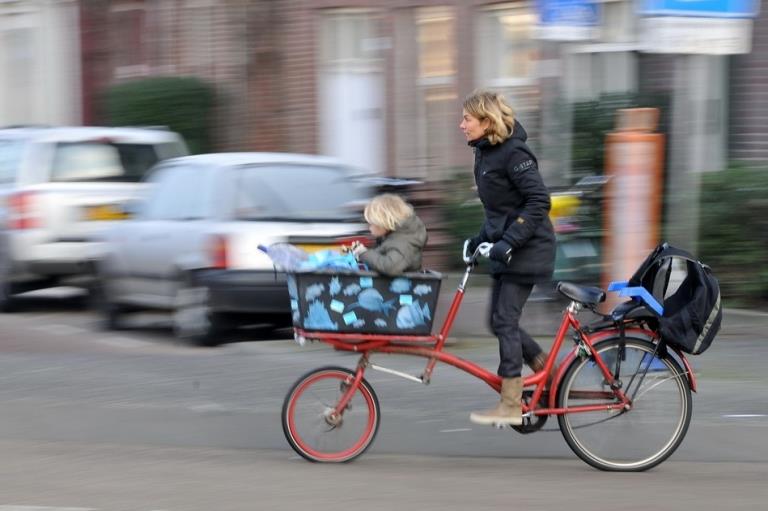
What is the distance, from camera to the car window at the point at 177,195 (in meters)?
11.1

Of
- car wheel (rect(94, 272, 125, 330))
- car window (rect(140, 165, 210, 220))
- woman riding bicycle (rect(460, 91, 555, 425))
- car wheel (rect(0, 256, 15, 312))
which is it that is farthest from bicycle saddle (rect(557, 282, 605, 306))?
car wheel (rect(0, 256, 15, 312))

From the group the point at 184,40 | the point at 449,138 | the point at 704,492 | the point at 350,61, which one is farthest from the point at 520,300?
the point at 184,40

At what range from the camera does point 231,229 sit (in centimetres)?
1070

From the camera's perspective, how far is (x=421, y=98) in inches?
701

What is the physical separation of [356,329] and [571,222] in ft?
14.5

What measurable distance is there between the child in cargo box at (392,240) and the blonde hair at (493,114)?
59 centimetres

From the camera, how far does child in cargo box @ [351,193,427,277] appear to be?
6863 mm

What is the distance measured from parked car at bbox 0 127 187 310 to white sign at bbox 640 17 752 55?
5959 millimetres

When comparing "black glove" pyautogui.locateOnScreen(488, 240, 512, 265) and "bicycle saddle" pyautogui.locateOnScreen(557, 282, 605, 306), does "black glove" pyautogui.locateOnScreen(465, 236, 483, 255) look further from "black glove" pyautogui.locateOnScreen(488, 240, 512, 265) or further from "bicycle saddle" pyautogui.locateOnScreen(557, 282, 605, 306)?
"bicycle saddle" pyautogui.locateOnScreen(557, 282, 605, 306)

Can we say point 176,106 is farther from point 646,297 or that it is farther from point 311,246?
point 646,297

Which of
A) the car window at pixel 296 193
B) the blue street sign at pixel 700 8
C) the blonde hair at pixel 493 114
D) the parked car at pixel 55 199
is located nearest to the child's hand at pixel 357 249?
the blonde hair at pixel 493 114

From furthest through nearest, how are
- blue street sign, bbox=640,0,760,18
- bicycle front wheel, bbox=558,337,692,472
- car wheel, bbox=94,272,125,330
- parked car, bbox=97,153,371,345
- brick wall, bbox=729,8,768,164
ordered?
brick wall, bbox=729,8,768,164 < car wheel, bbox=94,272,125,330 < parked car, bbox=97,153,371,345 < blue street sign, bbox=640,0,760,18 < bicycle front wheel, bbox=558,337,692,472

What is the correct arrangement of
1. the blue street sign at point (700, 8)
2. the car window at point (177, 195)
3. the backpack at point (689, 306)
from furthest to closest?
the car window at point (177, 195), the blue street sign at point (700, 8), the backpack at point (689, 306)

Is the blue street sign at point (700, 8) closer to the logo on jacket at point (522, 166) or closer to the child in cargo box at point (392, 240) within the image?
the logo on jacket at point (522, 166)
